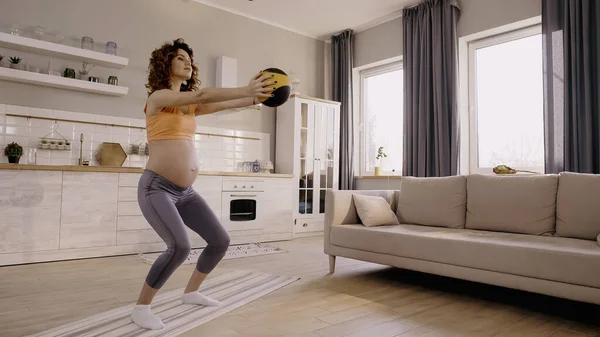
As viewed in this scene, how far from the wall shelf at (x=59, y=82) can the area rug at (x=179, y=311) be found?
97.4 inches

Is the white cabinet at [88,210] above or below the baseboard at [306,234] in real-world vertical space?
above

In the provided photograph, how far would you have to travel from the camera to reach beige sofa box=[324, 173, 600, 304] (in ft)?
7.08

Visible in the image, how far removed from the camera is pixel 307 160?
5527 millimetres

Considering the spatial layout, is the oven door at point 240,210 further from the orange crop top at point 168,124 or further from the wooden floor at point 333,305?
the orange crop top at point 168,124

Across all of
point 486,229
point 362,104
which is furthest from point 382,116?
point 486,229

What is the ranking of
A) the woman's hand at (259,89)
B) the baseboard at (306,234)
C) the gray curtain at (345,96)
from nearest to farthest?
the woman's hand at (259,89) → the baseboard at (306,234) → the gray curtain at (345,96)

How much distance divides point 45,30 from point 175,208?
10.6 feet

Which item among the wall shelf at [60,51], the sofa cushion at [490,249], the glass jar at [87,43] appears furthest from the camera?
the glass jar at [87,43]

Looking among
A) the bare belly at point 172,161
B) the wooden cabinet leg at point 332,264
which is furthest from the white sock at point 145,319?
the wooden cabinet leg at point 332,264

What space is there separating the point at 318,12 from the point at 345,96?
1.24m

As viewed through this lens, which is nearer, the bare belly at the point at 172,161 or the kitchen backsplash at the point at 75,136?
the bare belly at the point at 172,161

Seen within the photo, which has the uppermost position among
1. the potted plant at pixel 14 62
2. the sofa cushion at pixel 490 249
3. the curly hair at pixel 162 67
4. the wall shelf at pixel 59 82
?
the potted plant at pixel 14 62

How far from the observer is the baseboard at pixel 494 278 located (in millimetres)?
2035

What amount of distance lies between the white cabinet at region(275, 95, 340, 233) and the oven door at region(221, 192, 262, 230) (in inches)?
28.7
